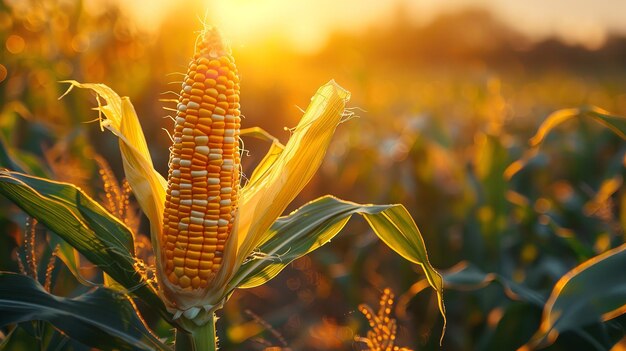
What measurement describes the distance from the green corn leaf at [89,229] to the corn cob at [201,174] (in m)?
0.10

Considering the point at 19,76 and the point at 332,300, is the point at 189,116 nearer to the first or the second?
the point at 332,300

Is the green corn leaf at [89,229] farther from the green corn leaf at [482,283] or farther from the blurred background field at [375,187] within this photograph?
the green corn leaf at [482,283]

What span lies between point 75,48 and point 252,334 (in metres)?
3.23

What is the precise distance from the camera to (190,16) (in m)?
8.62

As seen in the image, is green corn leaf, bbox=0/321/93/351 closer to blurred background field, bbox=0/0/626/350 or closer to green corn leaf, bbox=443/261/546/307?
blurred background field, bbox=0/0/626/350

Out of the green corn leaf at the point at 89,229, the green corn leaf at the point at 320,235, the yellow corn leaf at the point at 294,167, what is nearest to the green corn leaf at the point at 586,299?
the green corn leaf at the point at 320,235

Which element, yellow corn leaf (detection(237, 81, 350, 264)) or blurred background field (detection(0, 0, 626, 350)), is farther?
blurred background field (detection(0, 0, 626, 350))

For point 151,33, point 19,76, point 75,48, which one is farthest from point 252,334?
point 151,33

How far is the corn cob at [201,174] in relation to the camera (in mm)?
1306

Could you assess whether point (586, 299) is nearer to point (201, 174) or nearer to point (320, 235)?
point (320, 235)

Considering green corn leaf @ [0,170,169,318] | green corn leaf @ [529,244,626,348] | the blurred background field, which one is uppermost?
green corn leaf @ [0,170,169,318]

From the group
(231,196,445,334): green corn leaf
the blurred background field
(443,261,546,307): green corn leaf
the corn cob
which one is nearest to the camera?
the corn cob

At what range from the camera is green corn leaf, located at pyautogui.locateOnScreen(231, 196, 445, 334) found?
1.46 meters

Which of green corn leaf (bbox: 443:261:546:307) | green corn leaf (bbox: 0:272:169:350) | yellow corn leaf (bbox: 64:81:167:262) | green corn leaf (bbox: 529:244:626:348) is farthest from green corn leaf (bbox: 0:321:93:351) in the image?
green corn leaf (bbox: 443:261:546:307)
